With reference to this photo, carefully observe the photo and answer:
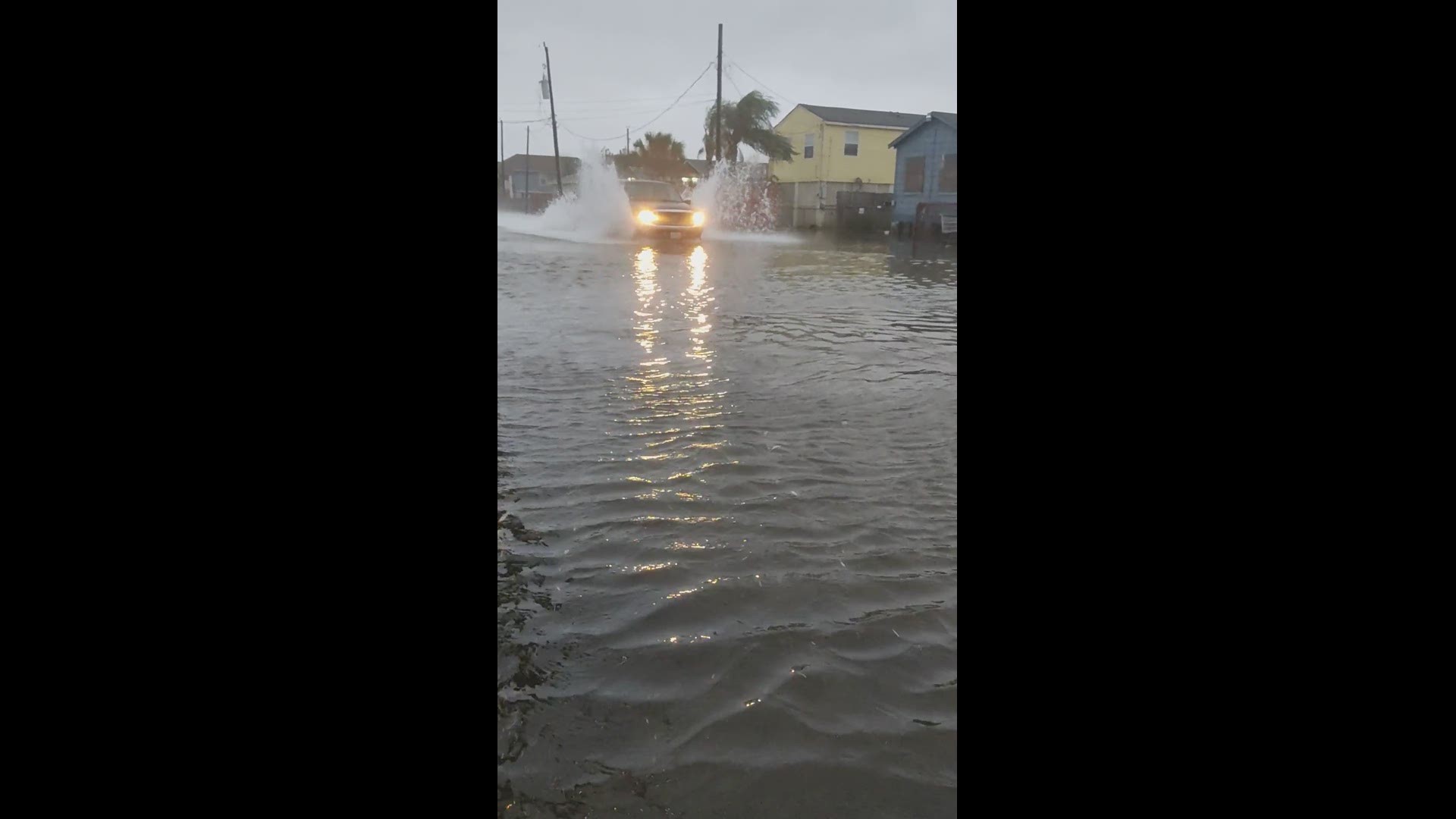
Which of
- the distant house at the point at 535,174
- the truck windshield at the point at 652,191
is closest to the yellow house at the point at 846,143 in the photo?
the truck windshield at the point at 652,191

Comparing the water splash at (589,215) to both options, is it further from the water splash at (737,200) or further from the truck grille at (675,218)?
the water splash at (737,200)

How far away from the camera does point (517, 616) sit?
136 inches

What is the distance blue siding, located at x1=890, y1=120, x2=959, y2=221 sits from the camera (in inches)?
1139

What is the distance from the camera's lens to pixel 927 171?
29547 mm

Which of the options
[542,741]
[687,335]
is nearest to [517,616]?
[542,741]

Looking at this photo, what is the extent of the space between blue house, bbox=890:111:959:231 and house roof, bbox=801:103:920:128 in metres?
13.4

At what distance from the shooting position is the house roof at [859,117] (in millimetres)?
44375

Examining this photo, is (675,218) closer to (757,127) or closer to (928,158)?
(928,158)

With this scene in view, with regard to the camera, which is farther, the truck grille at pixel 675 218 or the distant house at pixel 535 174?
the distant house at pixel 535 174

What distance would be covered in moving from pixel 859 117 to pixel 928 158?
16377mm

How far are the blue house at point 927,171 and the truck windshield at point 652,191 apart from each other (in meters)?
6.70
